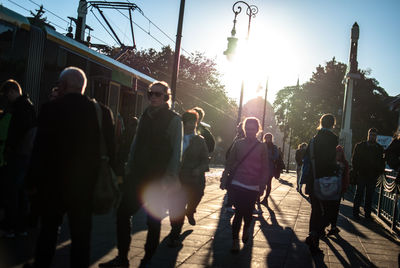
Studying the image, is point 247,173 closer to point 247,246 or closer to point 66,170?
point 247,246

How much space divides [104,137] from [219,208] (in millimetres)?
6451

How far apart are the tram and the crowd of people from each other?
9.97 feet

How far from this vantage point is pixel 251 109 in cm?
12525

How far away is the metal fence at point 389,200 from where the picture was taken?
7.88m

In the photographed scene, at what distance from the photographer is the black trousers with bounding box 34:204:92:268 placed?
3.27 metres

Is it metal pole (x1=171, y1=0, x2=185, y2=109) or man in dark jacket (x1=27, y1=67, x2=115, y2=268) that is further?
metal pole (x1=171, y1=0, x2=185, y2=109)

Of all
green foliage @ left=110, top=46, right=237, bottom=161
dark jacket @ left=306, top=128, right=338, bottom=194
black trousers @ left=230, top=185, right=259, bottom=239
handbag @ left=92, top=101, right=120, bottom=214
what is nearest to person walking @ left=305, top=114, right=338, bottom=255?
dark jacket @ left=306, top=128, right=338, bottom=194

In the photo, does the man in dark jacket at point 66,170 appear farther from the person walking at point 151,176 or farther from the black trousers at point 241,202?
the black trousers at point 241,202

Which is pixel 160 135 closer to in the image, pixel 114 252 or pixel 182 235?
pixel 114 252

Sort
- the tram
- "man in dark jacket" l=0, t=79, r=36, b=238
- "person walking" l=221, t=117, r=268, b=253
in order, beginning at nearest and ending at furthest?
"man in dark jacket" l=0, t=79, r=36, b=238 < "person walking" l=221, t=117, r=268, b=253 < the tram

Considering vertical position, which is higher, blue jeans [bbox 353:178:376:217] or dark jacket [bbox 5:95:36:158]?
dark jacket [bbox 5:95:36:158]

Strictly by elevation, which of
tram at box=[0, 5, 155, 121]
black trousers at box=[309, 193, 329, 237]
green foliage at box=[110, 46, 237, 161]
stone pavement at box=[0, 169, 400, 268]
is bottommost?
stone pavement at box=[0, 169, 400, 268]

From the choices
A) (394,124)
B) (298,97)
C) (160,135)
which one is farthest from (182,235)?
(298,97)

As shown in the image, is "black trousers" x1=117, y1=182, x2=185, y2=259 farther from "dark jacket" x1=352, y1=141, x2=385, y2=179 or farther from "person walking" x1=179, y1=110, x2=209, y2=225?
"dark jacket" x1=352, y1=141, x2=385, y2=179
